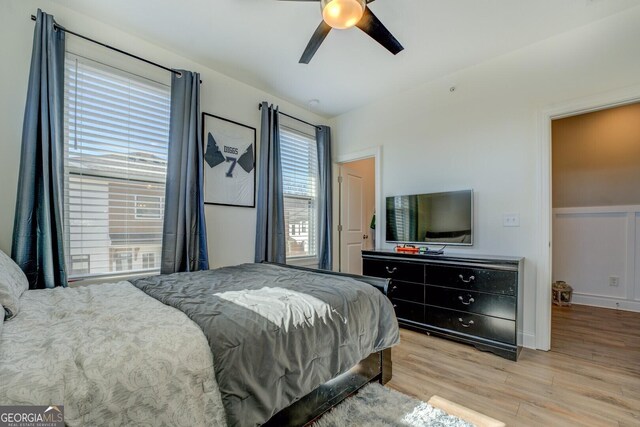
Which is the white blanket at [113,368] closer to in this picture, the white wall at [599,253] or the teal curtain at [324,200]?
the teal curtain at [324,200]

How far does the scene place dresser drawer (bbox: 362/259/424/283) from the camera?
2846mm

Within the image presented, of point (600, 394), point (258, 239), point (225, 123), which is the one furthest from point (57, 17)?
point (600, 394)

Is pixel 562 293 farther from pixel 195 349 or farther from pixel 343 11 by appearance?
pixel 195 349

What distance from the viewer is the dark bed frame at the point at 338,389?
1.25 metres

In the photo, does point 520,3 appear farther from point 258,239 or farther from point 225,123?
point 258,239

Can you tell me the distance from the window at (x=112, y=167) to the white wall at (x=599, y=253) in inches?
204

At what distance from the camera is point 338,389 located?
1509mm

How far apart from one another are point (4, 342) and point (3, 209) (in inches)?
64.9

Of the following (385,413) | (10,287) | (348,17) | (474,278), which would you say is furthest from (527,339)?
(10,287)

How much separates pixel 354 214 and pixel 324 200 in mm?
806

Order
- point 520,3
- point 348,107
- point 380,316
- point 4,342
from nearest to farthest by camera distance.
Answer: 1. point 4,342
2. point 380,316
3. point 520,3
4. point 348,107

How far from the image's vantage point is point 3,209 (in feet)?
6.31

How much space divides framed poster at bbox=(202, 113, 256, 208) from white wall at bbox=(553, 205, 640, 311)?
14.4ft

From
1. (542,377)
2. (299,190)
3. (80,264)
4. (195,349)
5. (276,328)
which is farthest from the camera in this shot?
(299,190)
